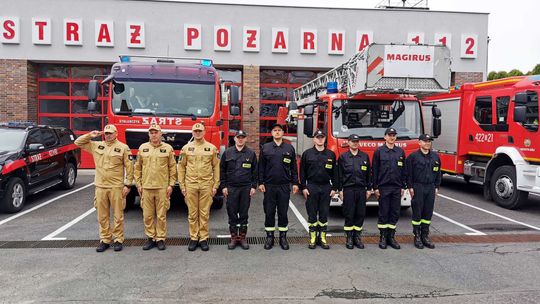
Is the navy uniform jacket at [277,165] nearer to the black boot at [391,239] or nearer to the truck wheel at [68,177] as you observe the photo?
the black boot at [391,239]

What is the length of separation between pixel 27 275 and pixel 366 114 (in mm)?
5999

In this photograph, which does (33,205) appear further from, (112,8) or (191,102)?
(112,8)

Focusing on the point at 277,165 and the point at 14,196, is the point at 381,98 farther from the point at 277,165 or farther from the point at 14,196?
the point at 14,196

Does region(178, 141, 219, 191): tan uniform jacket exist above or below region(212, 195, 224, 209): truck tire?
above

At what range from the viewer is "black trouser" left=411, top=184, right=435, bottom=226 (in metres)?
6.08

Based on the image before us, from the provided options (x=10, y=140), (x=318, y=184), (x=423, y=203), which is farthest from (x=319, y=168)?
(x=10, y=140)

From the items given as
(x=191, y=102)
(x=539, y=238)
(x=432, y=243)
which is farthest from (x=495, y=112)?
(x=191, y=102)

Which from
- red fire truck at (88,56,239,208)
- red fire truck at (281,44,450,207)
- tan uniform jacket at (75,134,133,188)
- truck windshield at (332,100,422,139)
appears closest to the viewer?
Answer: tan uniform jacket at (75,134,133,188)

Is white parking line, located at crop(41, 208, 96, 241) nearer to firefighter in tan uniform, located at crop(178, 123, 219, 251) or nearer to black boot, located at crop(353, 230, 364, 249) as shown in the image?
firefighter in tan uniform, located at crop(178, 123, 219, 251)

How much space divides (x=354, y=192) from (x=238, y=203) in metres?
1.74

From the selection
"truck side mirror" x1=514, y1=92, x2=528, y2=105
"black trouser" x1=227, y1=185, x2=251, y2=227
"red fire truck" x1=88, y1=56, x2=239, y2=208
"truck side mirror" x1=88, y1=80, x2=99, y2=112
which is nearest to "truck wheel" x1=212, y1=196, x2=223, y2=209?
"red fire truck" x1=88, y1=56, x2=239, y2=208

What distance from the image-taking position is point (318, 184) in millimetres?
6000

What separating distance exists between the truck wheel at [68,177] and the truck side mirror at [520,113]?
10.7 m

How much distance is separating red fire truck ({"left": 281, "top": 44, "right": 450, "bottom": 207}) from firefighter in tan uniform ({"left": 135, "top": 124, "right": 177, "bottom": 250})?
3178 mm
